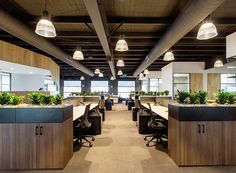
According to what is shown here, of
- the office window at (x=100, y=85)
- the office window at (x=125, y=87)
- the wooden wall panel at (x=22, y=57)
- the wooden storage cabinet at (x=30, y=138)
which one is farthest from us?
the office window at (x=125, y=87)

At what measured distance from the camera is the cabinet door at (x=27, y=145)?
353 centimetres

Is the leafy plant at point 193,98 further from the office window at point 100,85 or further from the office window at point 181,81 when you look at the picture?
the office window at point 100,85

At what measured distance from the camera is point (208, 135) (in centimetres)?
375

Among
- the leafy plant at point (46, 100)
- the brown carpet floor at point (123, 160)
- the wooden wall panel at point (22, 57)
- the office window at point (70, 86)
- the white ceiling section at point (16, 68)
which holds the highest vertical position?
the wooden wall panel at point (22, 57)

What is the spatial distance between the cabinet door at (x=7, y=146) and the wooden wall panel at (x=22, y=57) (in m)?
3.33

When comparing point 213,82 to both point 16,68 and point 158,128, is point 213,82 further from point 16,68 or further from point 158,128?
point 16,68

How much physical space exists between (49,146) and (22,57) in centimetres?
468

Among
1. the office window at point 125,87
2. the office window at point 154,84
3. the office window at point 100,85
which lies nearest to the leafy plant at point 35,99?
the office window at point 154,84

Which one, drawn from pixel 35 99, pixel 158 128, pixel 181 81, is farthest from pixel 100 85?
pixel 35 99

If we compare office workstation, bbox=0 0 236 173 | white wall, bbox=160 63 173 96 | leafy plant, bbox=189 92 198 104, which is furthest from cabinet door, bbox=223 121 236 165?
white wall, bbox=160 63 173 96

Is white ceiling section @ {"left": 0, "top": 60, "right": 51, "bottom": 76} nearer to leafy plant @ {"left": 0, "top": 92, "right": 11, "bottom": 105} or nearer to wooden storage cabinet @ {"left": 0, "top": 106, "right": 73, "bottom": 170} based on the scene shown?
leafy plant @ {"left": 0, "top": 92, "right": 11, "bottom": 105}

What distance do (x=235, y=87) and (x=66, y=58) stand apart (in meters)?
7.13

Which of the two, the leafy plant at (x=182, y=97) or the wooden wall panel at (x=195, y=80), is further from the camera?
the wooden wall panel at (x=195, y=80)

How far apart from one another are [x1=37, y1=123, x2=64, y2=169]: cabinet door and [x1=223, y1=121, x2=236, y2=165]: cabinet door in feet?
9.54
